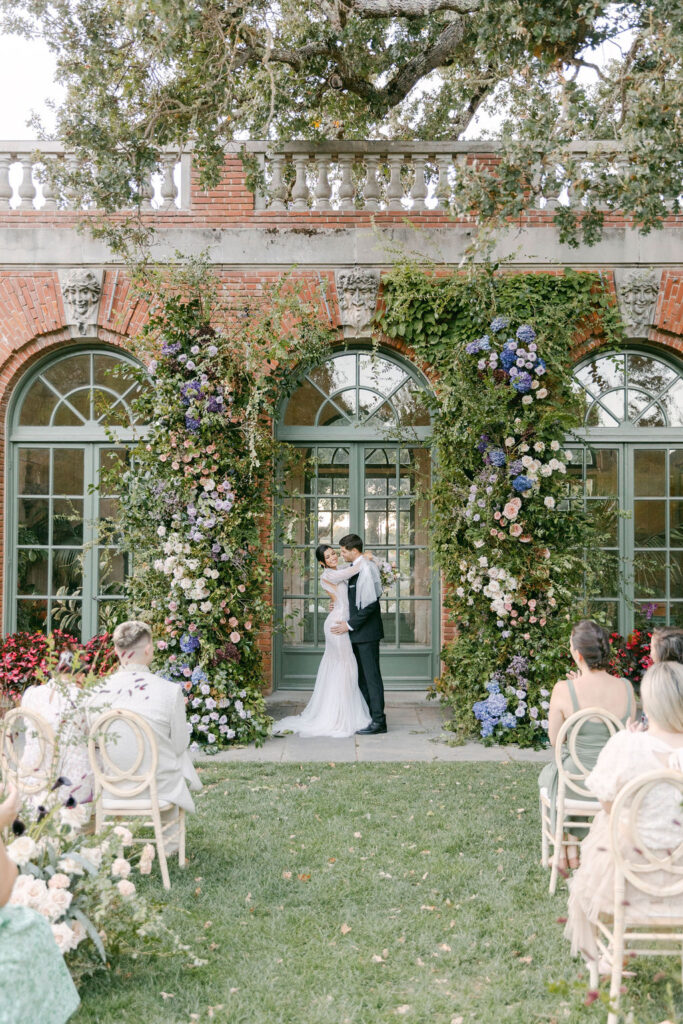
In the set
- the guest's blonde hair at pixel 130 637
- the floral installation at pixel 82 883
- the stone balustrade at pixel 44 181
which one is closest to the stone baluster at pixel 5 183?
the stone balustrade at pixel 44 181

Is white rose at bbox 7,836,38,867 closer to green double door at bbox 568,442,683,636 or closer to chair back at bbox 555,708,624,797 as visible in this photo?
chair back at bbox 555,708,624,797

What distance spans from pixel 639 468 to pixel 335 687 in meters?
4.11

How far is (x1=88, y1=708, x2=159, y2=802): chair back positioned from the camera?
13.6 feet

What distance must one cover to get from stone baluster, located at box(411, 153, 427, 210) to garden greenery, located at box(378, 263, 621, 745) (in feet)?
3.89

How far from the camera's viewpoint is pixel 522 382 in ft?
25.9

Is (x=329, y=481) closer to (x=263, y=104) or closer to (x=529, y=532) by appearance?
(x=529, y=532)

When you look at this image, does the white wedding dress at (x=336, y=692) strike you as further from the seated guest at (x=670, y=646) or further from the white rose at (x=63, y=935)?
the white rose at (x=63, y=935)

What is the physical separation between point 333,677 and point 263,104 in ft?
17.8

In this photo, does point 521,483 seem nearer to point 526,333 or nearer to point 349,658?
point 526,333

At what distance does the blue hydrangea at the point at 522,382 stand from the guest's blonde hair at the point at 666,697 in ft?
16.1

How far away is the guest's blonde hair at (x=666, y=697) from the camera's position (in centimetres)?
322

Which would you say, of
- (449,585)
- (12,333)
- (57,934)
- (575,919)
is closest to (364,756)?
(449,585)

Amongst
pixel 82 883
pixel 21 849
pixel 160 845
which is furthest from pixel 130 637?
pixel 21 849

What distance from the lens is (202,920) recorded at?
4.04 metres
